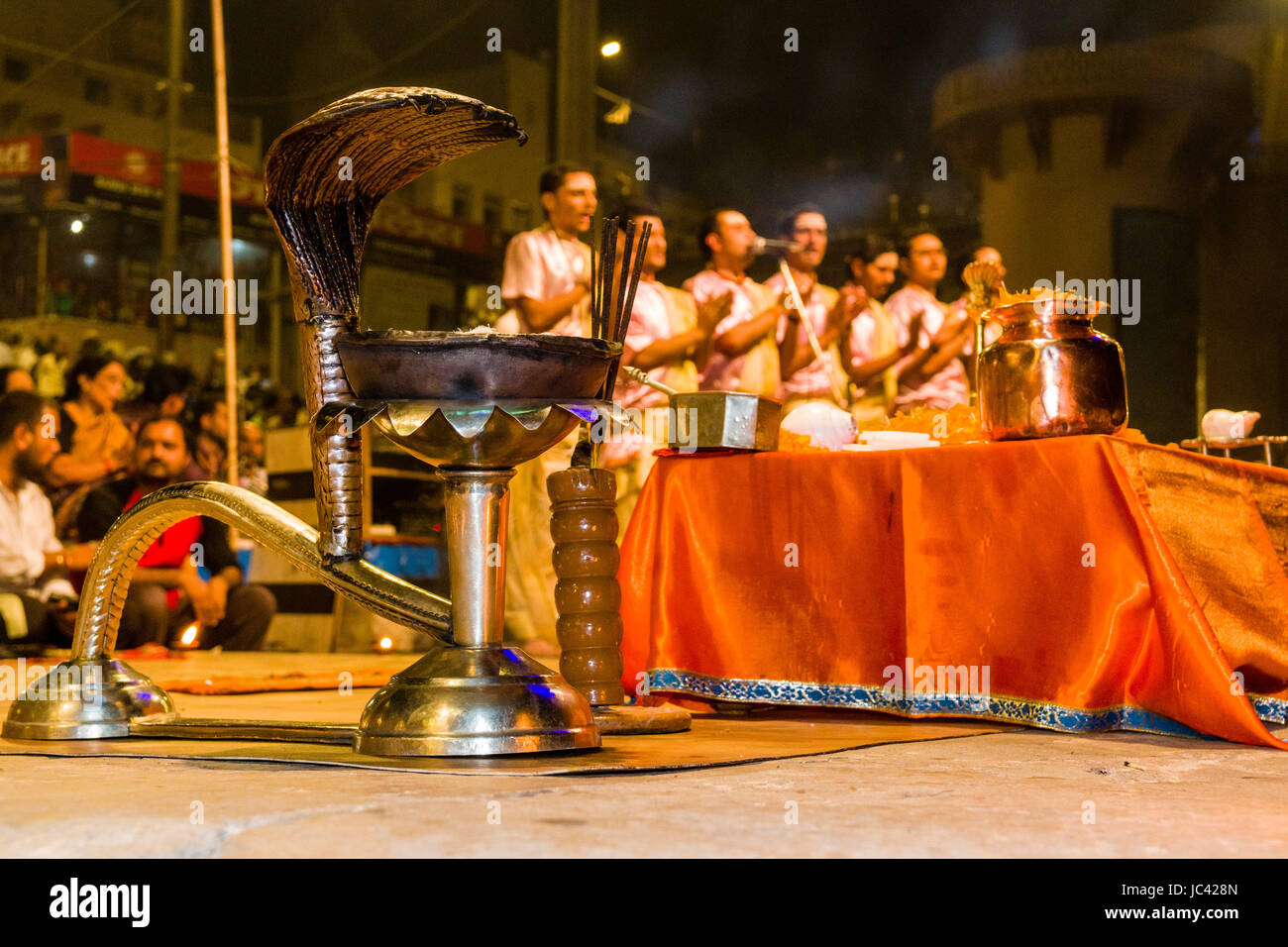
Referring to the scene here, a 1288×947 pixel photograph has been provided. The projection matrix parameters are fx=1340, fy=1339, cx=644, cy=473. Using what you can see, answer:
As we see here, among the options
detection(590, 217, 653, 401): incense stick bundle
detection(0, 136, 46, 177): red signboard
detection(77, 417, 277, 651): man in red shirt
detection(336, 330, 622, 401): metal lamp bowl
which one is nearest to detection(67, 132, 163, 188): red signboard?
detection(0, 136, 46, 177): red signboard

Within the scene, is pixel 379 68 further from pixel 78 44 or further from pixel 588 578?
pixel 588 578

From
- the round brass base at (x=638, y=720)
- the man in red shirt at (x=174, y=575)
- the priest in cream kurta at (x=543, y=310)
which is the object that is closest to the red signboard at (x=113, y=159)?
the man in red shirt at (x=174, y=575)

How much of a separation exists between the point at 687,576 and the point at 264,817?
1746 mm

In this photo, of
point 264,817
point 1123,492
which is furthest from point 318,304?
point 1123,492

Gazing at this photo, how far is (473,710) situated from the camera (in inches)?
Result: 73.5

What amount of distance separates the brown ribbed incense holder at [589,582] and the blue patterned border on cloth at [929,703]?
351 mm

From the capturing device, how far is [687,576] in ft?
10.0

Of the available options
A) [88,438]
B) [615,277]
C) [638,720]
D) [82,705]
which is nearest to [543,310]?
[88,438]

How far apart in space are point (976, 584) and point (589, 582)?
2.51ft

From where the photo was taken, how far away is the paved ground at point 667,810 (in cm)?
125

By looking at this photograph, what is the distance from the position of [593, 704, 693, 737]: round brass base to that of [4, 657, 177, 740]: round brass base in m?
0.76

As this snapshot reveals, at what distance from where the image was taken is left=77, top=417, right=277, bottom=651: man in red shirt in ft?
17.0

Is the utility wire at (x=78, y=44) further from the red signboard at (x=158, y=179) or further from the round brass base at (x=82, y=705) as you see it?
the round brass base at (x=82, y=705)

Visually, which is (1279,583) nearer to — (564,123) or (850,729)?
(850,729)
